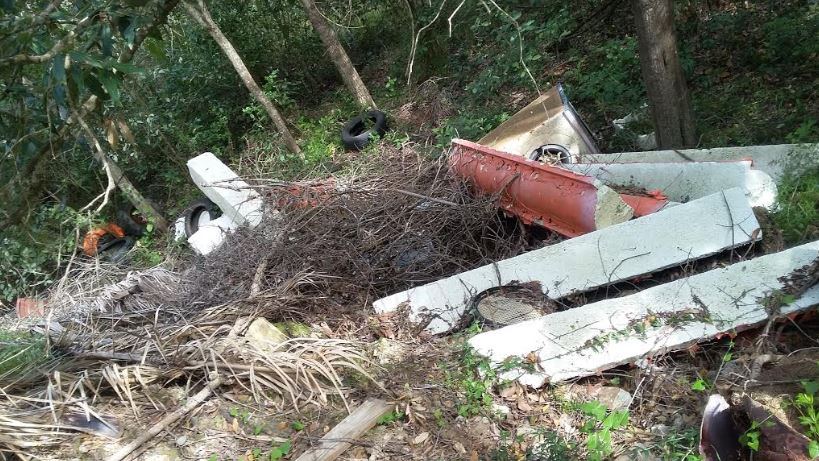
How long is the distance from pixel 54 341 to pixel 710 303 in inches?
153

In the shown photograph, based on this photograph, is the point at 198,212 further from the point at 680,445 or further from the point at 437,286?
the point at 680,445

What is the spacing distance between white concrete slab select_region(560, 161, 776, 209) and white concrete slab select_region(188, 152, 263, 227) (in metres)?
2.79

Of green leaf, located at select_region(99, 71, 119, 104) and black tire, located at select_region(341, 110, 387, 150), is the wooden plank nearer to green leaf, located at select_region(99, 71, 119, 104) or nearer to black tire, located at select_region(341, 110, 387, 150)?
green leaf, located at select_region(99, 71, 119, 104)

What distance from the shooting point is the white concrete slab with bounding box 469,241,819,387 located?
3045mm

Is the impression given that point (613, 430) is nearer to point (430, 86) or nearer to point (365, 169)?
point (365, 169)

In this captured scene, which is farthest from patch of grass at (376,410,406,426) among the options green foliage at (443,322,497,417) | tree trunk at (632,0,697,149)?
tree trunk at (632,0,697,149)

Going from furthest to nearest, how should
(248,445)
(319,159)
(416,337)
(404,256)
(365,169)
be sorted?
1. (319,159)
2. (365,169)
3. (404,256)
4. (416,337)
5. (248,445)

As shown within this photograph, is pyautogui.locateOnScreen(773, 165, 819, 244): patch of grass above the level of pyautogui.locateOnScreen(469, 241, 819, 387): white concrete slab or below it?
below

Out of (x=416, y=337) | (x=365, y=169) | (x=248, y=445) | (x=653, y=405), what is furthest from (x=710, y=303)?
(x=365, y=169)

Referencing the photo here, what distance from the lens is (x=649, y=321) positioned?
3.16 m

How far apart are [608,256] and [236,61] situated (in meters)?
5.60

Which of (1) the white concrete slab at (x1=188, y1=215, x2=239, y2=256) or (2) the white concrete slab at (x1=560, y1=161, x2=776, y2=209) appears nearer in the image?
(2) the white concrete slab at (x1=560, y1=161, x2=776, y2=209)

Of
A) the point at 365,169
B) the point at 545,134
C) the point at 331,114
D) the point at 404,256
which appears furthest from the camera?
the point at 331,114

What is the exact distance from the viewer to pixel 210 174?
6.12m
